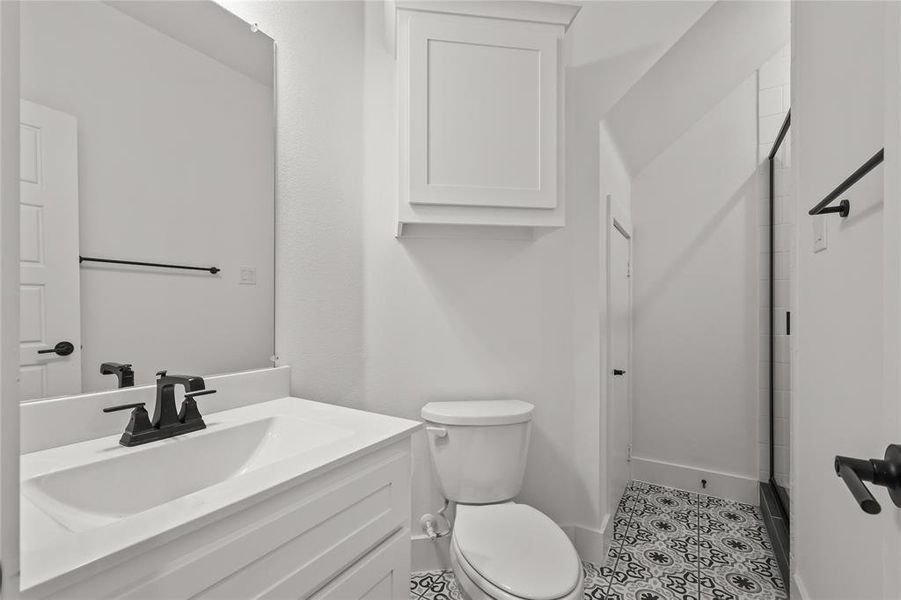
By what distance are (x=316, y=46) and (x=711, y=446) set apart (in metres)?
2.88

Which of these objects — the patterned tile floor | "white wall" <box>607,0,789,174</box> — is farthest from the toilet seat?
"white wall" <box>607,0,789,174</box>

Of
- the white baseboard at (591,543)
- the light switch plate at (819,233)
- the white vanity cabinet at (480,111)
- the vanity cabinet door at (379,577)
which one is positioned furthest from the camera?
the white baseboard at (591,543)

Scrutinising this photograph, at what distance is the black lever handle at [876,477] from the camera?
1.70 ft

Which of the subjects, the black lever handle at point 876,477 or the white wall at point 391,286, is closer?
the black lever handle at point 876,477

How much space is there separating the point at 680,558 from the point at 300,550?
1.86m

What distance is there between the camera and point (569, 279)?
6.30 ft

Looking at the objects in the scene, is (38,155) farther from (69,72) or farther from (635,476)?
(635,476)

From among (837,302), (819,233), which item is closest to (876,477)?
(837,302)

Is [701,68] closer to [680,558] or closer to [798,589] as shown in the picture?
[798,589]

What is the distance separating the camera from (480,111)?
1551mm

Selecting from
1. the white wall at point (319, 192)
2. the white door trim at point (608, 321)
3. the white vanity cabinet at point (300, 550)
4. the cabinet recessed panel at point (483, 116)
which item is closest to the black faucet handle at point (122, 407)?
the white vanity cabinet at point (300, 550)

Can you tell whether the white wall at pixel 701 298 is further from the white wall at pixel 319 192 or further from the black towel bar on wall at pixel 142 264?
the black towel bar on wall at pixel 142 264

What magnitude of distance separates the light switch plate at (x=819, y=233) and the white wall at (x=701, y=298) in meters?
1.50

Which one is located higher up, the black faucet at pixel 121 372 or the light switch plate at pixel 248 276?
the light switch plate at pixel 248 276
